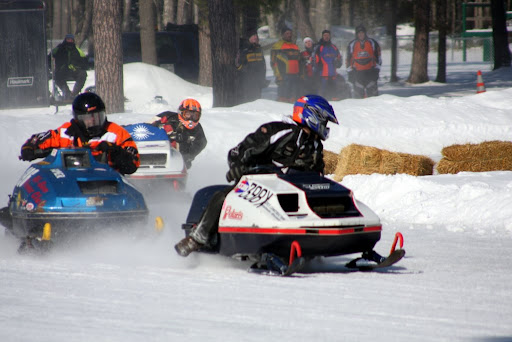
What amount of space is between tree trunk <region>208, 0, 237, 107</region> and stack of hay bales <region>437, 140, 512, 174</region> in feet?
27.7

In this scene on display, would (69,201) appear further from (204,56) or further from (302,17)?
(302,17)

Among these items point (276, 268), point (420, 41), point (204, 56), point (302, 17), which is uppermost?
point (302, 17)

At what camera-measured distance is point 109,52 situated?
782 inches

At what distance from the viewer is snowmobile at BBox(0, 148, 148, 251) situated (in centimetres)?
771

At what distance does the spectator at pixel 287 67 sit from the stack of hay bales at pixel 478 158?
421 inches

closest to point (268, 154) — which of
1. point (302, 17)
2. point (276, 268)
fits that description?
point (276, 268)

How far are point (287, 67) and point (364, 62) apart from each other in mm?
2481

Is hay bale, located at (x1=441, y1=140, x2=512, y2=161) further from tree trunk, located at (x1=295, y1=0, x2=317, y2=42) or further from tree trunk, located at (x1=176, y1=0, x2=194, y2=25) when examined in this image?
tree trunk, located at (x1=176, y1=0, x2=194, y2=25)

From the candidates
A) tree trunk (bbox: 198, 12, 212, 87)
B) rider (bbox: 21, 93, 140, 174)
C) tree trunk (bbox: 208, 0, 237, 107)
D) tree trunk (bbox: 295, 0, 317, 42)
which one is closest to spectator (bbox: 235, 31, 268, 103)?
tree trunk (bbox: 208, 0, 237, 107)

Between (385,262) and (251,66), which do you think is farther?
(251,66)

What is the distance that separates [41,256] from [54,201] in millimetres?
513

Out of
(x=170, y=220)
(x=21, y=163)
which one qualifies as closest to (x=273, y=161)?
(x=170, y=220)

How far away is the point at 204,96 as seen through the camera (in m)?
25.1

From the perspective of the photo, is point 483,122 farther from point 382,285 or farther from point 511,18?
point 511,18
